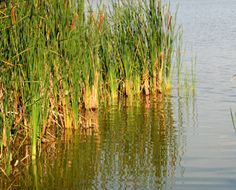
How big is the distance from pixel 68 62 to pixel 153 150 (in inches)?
62.1

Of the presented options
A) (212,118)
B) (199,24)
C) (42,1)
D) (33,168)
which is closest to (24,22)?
(42,1)

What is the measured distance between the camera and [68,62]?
8.16m

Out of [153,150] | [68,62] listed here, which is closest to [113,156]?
[153,150]

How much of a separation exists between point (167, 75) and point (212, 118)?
2122 mm

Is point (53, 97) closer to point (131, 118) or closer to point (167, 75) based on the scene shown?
point (131, 118)

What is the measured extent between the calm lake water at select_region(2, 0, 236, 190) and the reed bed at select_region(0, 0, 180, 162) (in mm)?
348

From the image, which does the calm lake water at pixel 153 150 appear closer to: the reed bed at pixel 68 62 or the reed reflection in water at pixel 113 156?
the reed reflection in water at pixel 113 156

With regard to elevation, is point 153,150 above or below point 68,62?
below

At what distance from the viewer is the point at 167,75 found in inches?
440

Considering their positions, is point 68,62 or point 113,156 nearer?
point 113,156

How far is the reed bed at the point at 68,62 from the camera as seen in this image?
7.02 metres

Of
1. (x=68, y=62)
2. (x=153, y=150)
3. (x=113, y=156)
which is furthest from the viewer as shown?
(x=68, y=62)

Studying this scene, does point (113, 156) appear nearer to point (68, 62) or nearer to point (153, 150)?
point (153, 150)

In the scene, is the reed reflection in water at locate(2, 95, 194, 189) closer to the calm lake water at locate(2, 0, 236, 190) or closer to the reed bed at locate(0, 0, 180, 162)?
the calm lake water at locate(2, 0, 236, 190)
